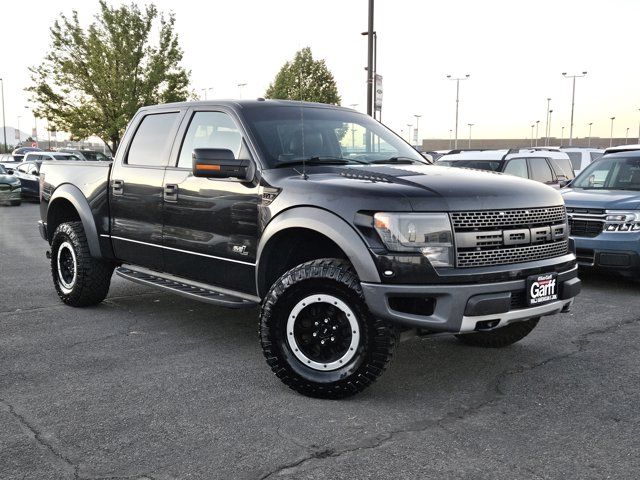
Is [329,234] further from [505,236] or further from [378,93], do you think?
[378,93]

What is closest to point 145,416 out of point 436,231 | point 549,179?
point 436,231

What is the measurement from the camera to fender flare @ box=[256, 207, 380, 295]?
151 inches

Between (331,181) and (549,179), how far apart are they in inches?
361

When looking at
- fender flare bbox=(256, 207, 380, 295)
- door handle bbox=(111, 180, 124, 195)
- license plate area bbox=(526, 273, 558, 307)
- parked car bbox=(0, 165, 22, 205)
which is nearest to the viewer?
fender flare bbox=(256, 207, 380, 295)

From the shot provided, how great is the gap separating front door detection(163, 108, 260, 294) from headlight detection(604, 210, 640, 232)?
4.82 m

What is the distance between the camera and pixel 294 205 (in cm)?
426

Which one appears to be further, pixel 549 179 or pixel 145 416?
pixel 549 179

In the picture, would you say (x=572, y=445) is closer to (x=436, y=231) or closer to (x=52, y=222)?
(x=436, y=231)

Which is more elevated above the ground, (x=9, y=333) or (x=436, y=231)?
(x=436, y=231)

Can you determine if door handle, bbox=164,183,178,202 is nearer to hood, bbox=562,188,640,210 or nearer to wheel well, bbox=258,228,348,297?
wheel well, bbox=258,228,348,297

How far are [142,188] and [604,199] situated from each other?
5.33 meters

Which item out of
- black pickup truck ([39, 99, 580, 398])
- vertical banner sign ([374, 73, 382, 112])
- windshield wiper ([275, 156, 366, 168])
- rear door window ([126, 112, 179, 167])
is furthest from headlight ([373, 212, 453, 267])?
vertical banner sign ([374, 73, 382, 112])

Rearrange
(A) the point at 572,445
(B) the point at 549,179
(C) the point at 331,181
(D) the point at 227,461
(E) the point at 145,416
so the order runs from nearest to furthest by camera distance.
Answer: (D) the point at 227,461
(A) the point at 572,445
(E) the point at 145,416
(C) the point at 331,181
(B) the point at 549,179

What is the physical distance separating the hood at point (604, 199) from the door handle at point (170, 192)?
4.93 m
